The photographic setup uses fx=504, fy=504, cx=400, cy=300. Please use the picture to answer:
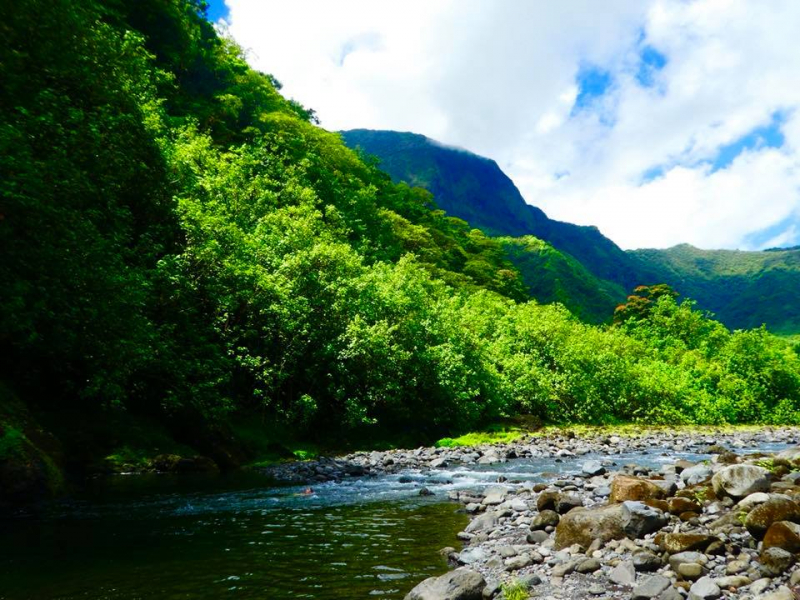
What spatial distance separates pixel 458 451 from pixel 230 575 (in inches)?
824

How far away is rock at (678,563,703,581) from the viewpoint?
25.0 ft

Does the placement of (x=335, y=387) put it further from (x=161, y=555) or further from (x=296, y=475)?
(x=161, y=555)

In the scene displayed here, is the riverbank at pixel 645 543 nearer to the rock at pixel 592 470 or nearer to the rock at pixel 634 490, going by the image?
the rock at pixel 634 490

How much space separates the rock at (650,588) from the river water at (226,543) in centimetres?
356

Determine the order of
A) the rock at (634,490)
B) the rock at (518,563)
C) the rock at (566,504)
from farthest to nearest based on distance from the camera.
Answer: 1. the rock at (566,504)
2. the rock at (634,490)
3. the rock at (518,563)

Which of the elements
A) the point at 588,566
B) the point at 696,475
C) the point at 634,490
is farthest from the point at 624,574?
the point at 696,475

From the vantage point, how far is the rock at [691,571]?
762 centimetres

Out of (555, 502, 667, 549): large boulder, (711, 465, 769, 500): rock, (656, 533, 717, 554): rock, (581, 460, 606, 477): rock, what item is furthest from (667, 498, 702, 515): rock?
(581, 460, 606, 477): rock

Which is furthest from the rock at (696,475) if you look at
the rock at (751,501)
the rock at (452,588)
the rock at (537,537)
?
the rock at (452,588)

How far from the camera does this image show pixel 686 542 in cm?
848

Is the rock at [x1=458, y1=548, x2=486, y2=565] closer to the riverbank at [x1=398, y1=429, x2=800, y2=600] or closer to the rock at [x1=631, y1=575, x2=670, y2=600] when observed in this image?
the riverbank at [x1=398, y1=429, x2=800, y2=600]

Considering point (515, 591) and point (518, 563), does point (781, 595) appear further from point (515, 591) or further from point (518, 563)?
point (518, 563)

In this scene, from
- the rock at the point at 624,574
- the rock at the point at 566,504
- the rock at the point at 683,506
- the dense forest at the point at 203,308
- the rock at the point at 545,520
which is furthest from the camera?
the dense forest at the point at 203,308

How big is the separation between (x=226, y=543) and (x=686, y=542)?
9.06 m
